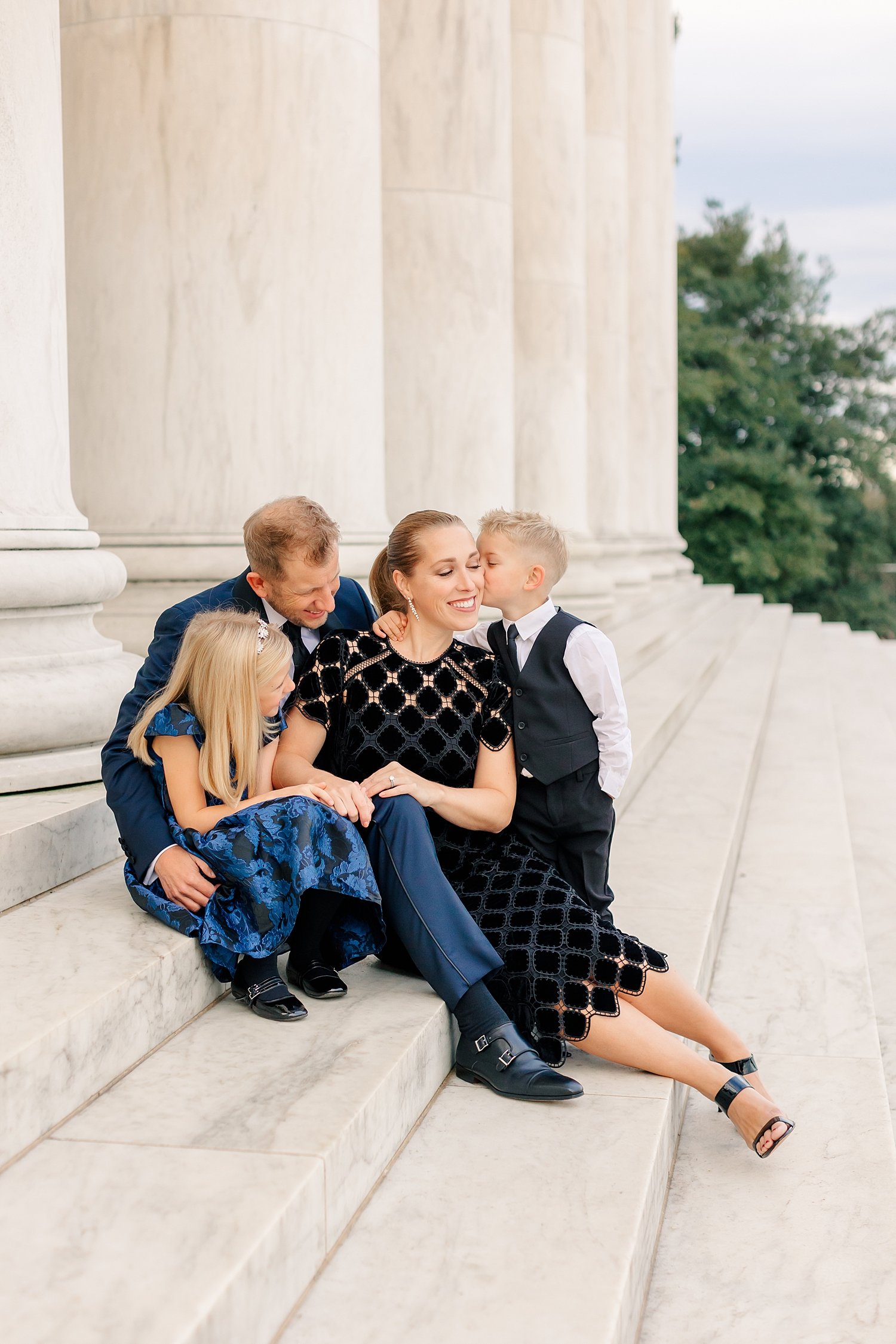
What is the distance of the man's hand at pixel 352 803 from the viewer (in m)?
14.9

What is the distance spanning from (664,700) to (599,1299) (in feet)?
94.8

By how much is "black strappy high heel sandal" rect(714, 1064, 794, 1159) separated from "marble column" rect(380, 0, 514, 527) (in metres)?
22.7

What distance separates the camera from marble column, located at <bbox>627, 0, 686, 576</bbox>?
76625 mm

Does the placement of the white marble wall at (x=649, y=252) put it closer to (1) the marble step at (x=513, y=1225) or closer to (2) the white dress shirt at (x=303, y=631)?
(2) the white dress shirt at (x=303, y=631)

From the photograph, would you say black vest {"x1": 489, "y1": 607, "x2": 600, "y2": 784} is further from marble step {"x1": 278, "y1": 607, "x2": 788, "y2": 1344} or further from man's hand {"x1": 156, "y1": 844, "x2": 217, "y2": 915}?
man's hand {"x1": 156, "y1": 844, "x2": 217, "y2": 915}

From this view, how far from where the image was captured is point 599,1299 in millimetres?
10727

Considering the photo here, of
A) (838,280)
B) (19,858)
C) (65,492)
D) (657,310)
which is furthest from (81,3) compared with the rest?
(838,280)

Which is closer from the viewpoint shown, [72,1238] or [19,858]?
[72,1238]

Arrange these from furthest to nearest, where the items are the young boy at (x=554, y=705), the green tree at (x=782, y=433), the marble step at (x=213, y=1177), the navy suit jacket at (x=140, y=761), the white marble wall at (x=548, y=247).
Answer: the green tree at (x=782, y=433)
the white marble wall at (x=548, y=247)
the young boy at (x=554, y=705)
the navy suit jacket at (x=140, y=761)
the marble step at (x=213, y=1177)

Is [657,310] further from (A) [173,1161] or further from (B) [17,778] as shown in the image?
(A) [173,1161]

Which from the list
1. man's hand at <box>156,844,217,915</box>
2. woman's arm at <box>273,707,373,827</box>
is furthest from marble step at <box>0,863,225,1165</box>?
woman's arm at <box>273,707,373,827</box>

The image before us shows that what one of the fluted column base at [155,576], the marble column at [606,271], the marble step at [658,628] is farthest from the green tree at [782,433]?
the fluted column base at [155,576]

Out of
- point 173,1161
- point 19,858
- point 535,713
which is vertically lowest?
point 173,1161

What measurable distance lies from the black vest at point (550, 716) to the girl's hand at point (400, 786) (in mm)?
1447
